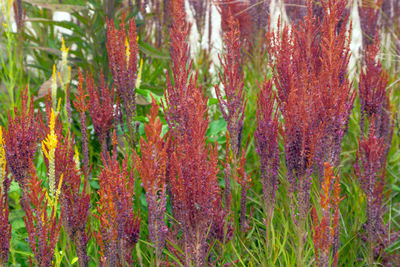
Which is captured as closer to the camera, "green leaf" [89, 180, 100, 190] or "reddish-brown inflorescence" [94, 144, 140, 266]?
"reddish-brown inflorescence" [94, 144, 140, 266]

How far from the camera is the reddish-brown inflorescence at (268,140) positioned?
212 centimetres

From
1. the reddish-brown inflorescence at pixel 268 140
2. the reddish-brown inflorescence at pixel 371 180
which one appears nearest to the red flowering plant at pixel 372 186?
the reddish-brown inflorescence at pixel 371 180

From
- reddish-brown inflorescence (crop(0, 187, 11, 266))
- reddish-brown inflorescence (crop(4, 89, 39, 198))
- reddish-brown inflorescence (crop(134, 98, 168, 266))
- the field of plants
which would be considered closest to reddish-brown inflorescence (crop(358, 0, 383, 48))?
the field of plants

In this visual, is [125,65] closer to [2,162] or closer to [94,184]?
[2,162]

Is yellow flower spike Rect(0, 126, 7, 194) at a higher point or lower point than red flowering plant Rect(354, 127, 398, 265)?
higher

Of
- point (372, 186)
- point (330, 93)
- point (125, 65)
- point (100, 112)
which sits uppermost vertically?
point (125, 65)

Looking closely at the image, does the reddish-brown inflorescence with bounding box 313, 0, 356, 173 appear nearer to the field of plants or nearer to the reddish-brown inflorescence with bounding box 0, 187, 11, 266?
the field of plants

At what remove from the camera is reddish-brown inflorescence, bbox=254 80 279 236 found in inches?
83.4

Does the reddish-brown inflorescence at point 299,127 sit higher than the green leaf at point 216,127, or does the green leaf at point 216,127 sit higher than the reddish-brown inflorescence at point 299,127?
the reddish-brown inflorescence at point 299,127

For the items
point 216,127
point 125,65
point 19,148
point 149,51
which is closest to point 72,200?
point 19,148

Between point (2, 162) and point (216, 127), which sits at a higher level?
point (2, 162)

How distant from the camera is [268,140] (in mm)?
2141

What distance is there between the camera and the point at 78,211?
197 centimetres

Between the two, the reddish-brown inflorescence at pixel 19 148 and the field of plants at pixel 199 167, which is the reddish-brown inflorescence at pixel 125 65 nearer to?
the field of plants at pixel 199 167
